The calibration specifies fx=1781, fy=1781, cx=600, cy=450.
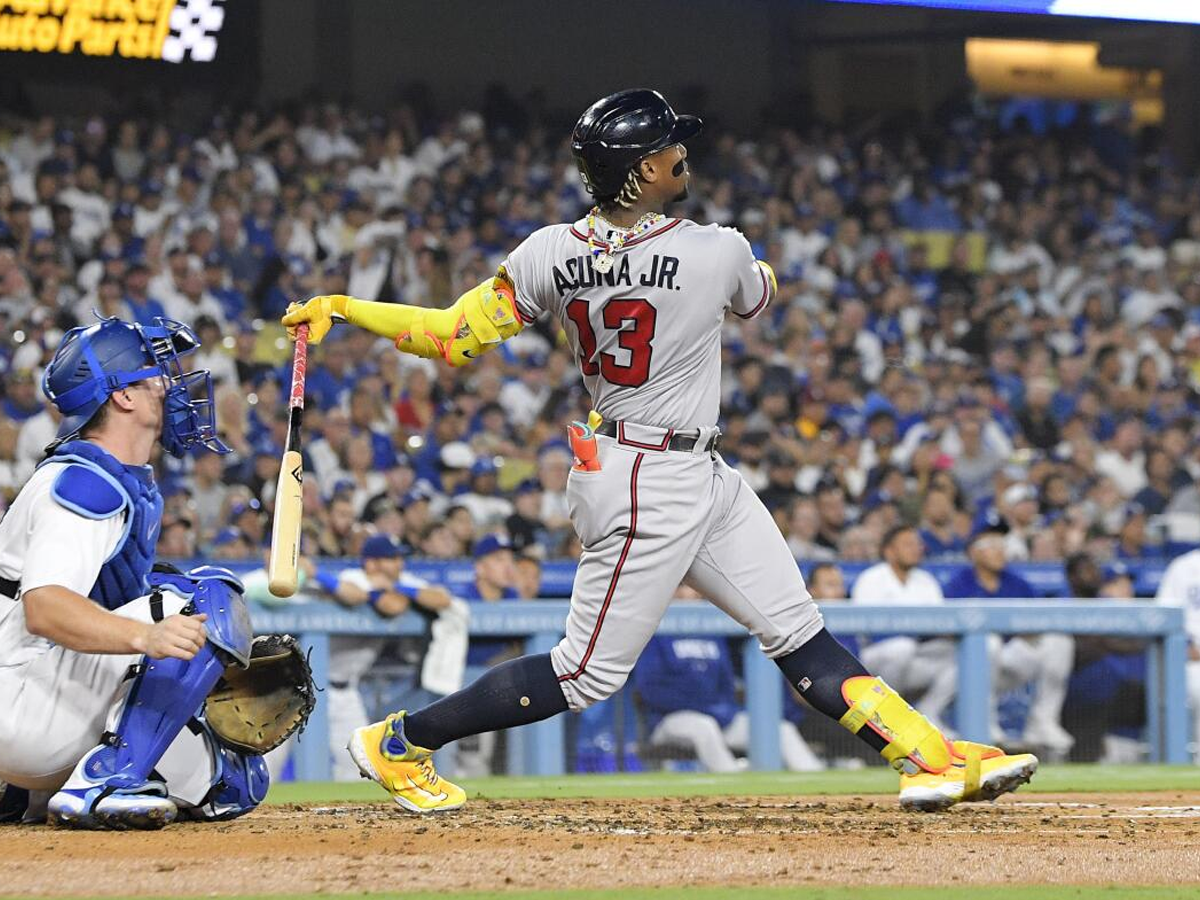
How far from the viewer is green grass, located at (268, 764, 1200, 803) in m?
5.75

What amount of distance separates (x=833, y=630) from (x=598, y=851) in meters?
4.17

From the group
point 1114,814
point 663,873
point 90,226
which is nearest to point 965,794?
point 1114,814

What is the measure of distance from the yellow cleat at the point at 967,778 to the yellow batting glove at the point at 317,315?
1766 mm

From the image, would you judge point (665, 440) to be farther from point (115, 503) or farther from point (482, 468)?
point (482, 468)

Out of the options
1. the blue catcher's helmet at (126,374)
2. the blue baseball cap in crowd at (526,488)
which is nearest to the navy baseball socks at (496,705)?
the blue catcher's helmet at (126,374)

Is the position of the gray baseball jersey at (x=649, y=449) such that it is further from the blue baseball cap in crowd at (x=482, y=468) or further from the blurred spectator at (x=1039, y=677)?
A: the blue baseball cap in crowd at (x=482, y=468)

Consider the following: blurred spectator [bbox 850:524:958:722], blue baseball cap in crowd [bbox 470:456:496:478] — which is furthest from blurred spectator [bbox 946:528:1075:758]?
blue baseball cap in crowd [bbox 470:456:496:478]

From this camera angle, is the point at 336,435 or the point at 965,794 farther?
the point at 336,435

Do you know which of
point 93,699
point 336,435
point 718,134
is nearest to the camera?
point 93,699

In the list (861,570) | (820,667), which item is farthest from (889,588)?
(820,667)

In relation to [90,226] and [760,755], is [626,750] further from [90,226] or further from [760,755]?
[90,226]

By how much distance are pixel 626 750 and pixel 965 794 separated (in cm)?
322

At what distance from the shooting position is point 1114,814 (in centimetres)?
459

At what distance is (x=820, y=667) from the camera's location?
14.1 ft
